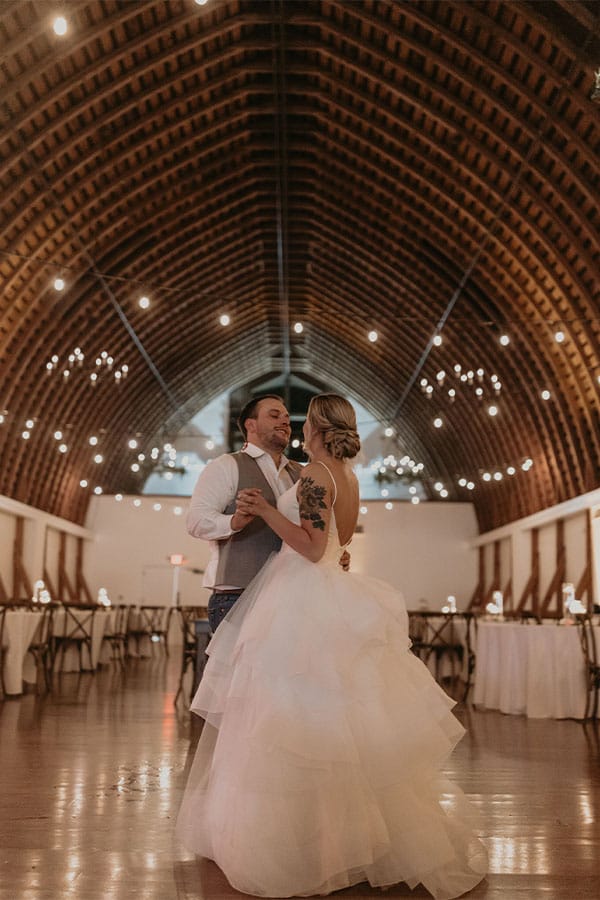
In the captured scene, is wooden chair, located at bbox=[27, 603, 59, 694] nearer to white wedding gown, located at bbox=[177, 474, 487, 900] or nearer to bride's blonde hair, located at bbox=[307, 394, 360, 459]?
white wedding gown, located at bbox=[177, 474, 487, 900]

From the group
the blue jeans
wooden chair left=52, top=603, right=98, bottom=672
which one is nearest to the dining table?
wooden chair left=52, top=603, right=98, bottom=672

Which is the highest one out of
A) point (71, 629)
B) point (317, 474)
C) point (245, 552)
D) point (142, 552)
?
point (142, 552)

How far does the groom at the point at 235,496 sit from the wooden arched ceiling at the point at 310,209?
7.92 meters

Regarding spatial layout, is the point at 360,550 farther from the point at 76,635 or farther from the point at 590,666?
the point at 590,666

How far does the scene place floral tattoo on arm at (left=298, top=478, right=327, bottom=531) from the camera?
3580mm

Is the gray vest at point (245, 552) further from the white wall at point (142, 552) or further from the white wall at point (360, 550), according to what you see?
the white wall at point (360, 550)

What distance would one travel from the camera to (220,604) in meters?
4.14

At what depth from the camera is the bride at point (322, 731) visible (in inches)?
128

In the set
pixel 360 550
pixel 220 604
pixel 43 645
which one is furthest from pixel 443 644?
pixel 360 550

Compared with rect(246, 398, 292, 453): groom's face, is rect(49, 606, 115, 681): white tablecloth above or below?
below

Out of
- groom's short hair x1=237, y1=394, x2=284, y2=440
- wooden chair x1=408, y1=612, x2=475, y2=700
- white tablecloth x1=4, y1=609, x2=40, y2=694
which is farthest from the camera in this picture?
wooden chair x1=408, y1=612, x2=475, y2=700

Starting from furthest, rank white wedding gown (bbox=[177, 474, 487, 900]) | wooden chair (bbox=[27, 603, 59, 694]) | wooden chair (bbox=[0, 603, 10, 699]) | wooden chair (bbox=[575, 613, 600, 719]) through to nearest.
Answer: wooden chair (bbox=[27, 603, 59, 694]) < wooden chair (bbox=[0, 603, 10, 699]) < wooden chair (bbox=[575, 613, 600, 719]) < white wedding gown (bbox=[177, 474, 487, 900])

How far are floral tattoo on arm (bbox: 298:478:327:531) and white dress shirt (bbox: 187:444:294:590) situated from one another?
0.51 metres

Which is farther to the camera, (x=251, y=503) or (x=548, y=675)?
(x=548, y=675)
